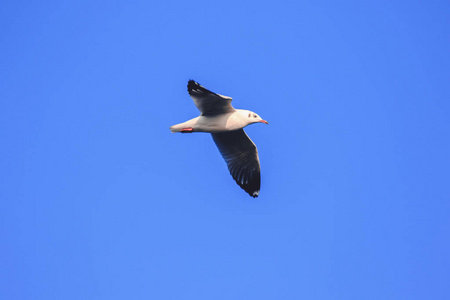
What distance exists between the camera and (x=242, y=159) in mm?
14727

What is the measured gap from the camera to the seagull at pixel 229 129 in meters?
12.7

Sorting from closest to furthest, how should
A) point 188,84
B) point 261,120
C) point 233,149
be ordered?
point 188,84 → point 261,120 → point 233,149

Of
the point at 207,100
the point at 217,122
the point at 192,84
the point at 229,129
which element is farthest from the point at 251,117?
the point at 192,84

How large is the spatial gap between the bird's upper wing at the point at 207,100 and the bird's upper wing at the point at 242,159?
1438 mm

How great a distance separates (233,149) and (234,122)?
1.69m

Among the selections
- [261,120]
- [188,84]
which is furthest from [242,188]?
[188,84]

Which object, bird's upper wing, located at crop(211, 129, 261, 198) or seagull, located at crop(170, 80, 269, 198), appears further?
bird's upper wing, located at crop(211, 129, 261, 198)

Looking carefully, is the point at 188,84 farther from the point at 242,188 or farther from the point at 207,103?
the point at 242,188

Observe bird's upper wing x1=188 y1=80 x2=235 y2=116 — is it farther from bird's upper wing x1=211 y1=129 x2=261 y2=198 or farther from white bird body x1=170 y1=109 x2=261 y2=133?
bird's upper wing x1=211 y1=129 x2=261 y2=198

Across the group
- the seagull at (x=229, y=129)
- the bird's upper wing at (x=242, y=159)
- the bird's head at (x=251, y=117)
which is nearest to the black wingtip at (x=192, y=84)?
the seagull at (x=229, y=129)

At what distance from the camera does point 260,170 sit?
1478 centimetres

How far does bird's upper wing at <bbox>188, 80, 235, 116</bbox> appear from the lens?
12.4 m

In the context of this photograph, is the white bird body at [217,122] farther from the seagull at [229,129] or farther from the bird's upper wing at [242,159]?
the bird's upper wing at [242,159]

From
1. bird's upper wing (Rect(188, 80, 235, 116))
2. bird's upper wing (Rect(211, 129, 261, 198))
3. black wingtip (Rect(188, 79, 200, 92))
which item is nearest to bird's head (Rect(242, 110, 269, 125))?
bird's upper wing (Rect(188, 80, 235, 116))
